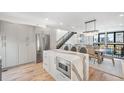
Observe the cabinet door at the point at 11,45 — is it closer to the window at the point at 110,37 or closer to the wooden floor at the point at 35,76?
the wooden floor at the point at 35,76

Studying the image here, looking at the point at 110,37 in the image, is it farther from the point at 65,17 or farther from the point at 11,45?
the point at 11,45

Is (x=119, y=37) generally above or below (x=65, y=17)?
below

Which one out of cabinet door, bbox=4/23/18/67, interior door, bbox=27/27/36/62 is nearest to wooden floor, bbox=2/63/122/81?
cabinet door, bbox=4/23/18/67

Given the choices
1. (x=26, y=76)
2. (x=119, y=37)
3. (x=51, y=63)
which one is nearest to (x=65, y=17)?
(x=51, y=63)

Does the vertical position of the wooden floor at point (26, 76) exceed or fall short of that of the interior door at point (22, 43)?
it falls short

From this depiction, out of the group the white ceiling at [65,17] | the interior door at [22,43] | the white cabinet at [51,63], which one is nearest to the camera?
the white cabinet at [51,63]

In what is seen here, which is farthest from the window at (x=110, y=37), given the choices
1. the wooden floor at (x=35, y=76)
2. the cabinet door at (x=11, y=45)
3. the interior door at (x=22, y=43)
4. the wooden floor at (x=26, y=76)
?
the cabinet door at (x=11, y=45)

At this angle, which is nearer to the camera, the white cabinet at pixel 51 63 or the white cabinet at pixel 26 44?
the white cabinet at pixel 51 63

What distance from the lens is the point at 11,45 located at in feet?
11.9

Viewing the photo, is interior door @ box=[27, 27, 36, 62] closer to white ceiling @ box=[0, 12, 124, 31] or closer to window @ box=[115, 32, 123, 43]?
white ceiling @ box=[0, 12, 124, 31]

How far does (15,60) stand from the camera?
3.74m

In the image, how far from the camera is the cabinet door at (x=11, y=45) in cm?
349

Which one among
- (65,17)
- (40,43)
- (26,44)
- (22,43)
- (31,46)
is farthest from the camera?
(40,43)
